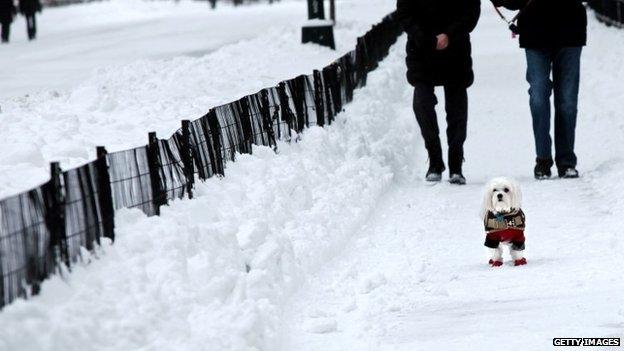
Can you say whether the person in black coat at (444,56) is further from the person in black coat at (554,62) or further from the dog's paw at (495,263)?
the dog's paw at (495,263)

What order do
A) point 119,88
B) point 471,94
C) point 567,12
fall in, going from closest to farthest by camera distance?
point 567,12 < point 119,88 < point 471,94

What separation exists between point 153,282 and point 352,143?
228 inches

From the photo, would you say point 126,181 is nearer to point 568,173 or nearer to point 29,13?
point 568,173

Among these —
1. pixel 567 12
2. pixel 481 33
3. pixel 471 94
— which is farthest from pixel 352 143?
pixel 481 33

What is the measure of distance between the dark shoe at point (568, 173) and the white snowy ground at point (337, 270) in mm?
134

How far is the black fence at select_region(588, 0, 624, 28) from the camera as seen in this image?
2647 cm

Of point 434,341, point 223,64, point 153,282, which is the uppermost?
point 153,282

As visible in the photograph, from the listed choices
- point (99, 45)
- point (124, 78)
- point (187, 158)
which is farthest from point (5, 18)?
point (187, 158)

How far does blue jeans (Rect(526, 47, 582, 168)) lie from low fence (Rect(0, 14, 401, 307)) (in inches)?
76.4

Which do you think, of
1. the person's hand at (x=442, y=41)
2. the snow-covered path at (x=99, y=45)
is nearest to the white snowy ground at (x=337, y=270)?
the person's hand at (x=442, y=41)

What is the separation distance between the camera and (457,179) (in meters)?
10.9

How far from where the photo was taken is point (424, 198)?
407 inches

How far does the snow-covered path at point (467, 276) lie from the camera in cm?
625

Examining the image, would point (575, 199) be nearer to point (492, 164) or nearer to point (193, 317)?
point (492, 164)
